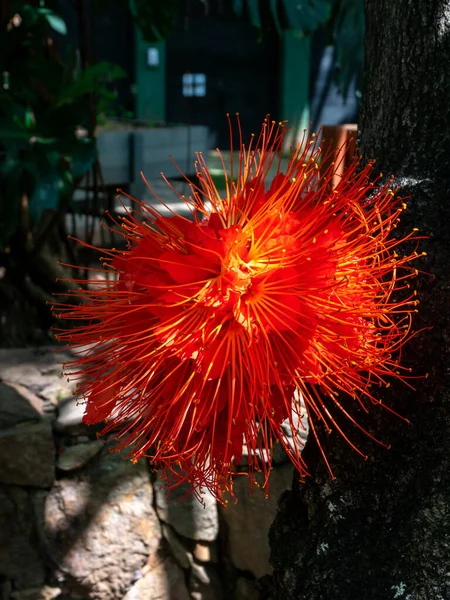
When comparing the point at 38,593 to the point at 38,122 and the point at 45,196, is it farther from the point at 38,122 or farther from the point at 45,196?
the point at 38,122

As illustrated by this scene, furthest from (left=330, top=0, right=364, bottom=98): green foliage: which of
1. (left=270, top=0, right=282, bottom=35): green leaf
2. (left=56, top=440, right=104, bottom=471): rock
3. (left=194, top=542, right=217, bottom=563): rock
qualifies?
(left=194, top=542, right=217, bottom=563): rock

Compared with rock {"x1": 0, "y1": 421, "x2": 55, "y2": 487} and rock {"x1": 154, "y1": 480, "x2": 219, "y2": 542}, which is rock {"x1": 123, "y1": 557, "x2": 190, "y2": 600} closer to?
rock {"x1": 154, "y1": 480, "x2": 219, "y2": 542}

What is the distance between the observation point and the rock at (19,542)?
2.26 meters

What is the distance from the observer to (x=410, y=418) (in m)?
1.05

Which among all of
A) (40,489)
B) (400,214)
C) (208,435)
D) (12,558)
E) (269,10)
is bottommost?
(12,558)

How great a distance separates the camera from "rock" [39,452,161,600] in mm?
2199

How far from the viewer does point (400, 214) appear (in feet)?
3.53

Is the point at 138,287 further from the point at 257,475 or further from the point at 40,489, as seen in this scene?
the point at 40,489

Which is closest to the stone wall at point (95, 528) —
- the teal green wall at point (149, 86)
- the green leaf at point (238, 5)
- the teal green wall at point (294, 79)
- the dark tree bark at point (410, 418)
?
the dark tree bark at point (410, 418)

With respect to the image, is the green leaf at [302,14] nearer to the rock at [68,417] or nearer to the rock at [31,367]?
the rock at [31,367]

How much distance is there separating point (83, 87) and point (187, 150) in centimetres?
127

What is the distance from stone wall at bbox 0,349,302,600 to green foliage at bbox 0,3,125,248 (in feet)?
2.91

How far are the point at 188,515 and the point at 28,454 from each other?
583 mm

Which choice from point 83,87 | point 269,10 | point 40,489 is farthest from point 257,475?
point 269,10
